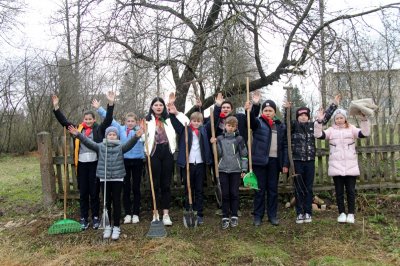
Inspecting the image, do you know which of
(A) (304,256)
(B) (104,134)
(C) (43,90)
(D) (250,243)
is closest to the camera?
→ (A) (304,256)

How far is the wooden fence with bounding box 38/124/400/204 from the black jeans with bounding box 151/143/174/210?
0.86m

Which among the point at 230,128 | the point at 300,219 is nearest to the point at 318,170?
the point at 300,219

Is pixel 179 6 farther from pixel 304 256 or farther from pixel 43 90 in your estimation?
pixel 43 90

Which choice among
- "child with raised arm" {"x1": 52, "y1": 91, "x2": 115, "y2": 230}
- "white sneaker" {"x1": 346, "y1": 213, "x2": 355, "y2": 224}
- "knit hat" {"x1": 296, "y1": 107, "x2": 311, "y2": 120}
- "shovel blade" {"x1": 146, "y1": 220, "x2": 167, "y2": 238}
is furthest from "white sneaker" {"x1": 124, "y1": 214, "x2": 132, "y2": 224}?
"white sneaker" {"x1": 346, "y1": 213, "x2": 355, "y2": 224}

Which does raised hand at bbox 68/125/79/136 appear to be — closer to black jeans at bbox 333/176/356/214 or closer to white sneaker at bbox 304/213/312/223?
white sneaker at bbox 304/213/312/223

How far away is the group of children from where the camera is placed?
5430 mm

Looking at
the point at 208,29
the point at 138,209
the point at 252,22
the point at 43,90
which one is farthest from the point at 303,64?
the point at 43,90

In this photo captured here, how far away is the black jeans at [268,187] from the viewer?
18.2ft

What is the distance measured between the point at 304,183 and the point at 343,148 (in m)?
0.76

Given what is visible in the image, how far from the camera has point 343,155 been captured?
5.49 m

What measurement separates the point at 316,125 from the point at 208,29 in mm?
2571

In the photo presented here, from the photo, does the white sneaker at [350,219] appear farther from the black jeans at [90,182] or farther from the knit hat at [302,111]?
the black jeans at [90,182]

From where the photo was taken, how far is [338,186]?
555cm

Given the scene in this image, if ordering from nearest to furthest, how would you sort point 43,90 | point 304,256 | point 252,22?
point 304,256
point 252,22
point 43,90
